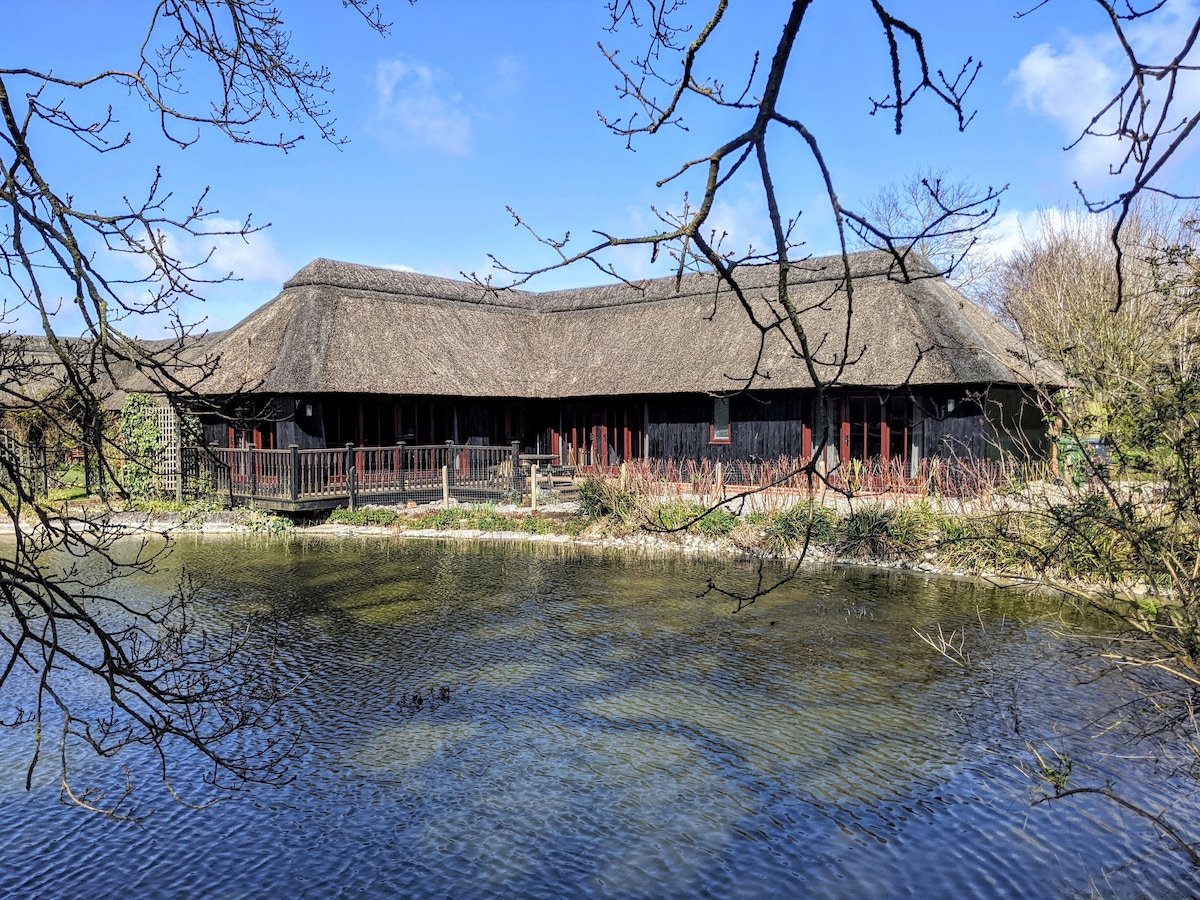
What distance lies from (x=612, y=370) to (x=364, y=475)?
24.4 feet

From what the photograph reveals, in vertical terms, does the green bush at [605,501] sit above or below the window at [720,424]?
below

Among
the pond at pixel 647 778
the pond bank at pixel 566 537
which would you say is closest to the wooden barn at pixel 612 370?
A: the pond bank at pixel 566 537

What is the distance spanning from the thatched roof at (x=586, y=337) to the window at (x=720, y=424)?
638mm

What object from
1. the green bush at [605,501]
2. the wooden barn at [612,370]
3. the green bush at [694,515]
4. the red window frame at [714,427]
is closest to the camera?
the green bush at [694,515]

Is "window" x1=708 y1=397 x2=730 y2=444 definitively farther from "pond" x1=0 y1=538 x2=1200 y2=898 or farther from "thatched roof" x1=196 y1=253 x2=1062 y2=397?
"pond" x1=0 y1=538 x2=1200 y2=898

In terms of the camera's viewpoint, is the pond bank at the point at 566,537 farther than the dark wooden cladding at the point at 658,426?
No

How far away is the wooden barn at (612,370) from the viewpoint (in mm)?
20078

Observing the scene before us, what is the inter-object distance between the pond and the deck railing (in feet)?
26.5

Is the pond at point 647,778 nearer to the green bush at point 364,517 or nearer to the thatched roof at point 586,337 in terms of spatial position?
the green bush at point 364,517

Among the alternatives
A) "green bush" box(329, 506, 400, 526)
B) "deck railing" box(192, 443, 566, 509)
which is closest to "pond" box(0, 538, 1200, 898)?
"green bush" box(329, 506, 400, 526)

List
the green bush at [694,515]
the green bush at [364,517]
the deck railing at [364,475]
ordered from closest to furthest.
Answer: the green bush at [694,515], the green bush at [364,517], the deck railing at [364,475]

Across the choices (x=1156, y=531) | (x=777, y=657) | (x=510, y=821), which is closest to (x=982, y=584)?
(x=777, y=657)

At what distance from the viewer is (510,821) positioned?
6.22m

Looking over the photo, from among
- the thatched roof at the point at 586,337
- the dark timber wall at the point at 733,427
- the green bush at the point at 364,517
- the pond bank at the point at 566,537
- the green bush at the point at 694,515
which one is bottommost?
the pond bank at the point at 566,537
